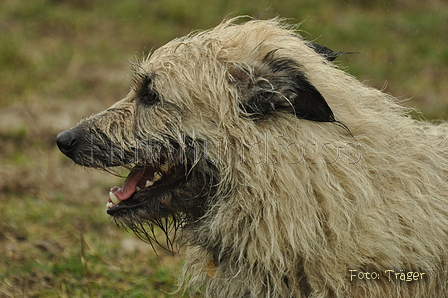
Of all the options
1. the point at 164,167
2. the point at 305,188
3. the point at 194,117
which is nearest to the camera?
the point at 305,188

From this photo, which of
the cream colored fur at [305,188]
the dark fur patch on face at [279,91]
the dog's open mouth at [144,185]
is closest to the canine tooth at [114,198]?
the dog's open mouth at [144,185]

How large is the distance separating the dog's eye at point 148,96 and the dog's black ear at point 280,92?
0.47m

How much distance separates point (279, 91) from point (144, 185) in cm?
99

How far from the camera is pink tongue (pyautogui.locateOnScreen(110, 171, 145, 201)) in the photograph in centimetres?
320

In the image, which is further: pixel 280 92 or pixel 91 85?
pixel 91 85

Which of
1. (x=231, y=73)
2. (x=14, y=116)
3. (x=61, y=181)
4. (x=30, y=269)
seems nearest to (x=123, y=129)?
(x=231, y=73)

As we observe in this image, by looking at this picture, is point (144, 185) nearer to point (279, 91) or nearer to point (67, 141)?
point (67, 141)

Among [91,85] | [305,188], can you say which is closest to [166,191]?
[305,188]

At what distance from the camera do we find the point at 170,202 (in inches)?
121

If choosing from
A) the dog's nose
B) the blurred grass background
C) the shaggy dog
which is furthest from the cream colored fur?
the blurred grass background

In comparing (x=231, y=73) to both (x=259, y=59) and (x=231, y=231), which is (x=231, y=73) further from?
(x=231, y=231)

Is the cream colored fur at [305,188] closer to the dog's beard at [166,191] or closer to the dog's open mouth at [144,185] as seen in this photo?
the dog's beard at [166,191]

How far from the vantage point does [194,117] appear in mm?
2967

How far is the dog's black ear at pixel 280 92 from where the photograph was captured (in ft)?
9.02
